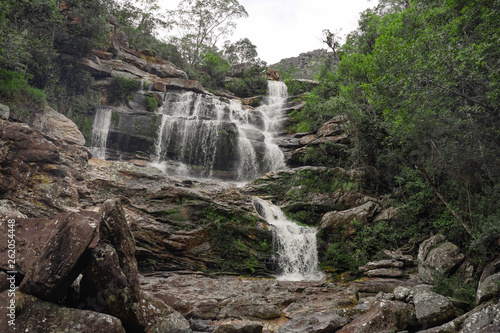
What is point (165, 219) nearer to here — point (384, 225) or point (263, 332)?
point (263, 332)

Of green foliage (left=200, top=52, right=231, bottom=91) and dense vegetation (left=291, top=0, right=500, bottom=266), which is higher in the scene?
green foliage (left=200, top=52, right=231, bottom=91)

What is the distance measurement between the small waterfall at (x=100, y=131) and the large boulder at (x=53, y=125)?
3.44 metres

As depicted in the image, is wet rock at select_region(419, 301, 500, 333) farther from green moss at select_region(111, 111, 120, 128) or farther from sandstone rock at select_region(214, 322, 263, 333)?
green moss at select_region(111, 111, 120, 128)

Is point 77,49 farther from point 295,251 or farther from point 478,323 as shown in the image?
point 478,323

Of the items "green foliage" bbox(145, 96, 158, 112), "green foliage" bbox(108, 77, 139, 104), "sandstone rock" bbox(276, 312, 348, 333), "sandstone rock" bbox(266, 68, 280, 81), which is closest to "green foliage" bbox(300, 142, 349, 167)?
"green foliage" bbox(145, 96, 158, 112)

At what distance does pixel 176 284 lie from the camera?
9.62 metres

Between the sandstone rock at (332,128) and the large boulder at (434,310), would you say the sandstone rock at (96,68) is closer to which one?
the sandstone rock at (332,128)

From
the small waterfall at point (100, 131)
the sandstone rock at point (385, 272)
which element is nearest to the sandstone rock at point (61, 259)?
the sandstone rock at point (385, 272)

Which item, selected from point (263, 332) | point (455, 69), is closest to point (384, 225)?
point (455, 69)

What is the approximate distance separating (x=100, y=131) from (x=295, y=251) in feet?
51.2

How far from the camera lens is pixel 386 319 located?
19.3 ft

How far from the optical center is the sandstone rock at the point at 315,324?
6379 mm

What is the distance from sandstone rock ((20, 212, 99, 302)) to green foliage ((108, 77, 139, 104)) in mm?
19747

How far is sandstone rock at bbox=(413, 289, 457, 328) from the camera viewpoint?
5809 mm
